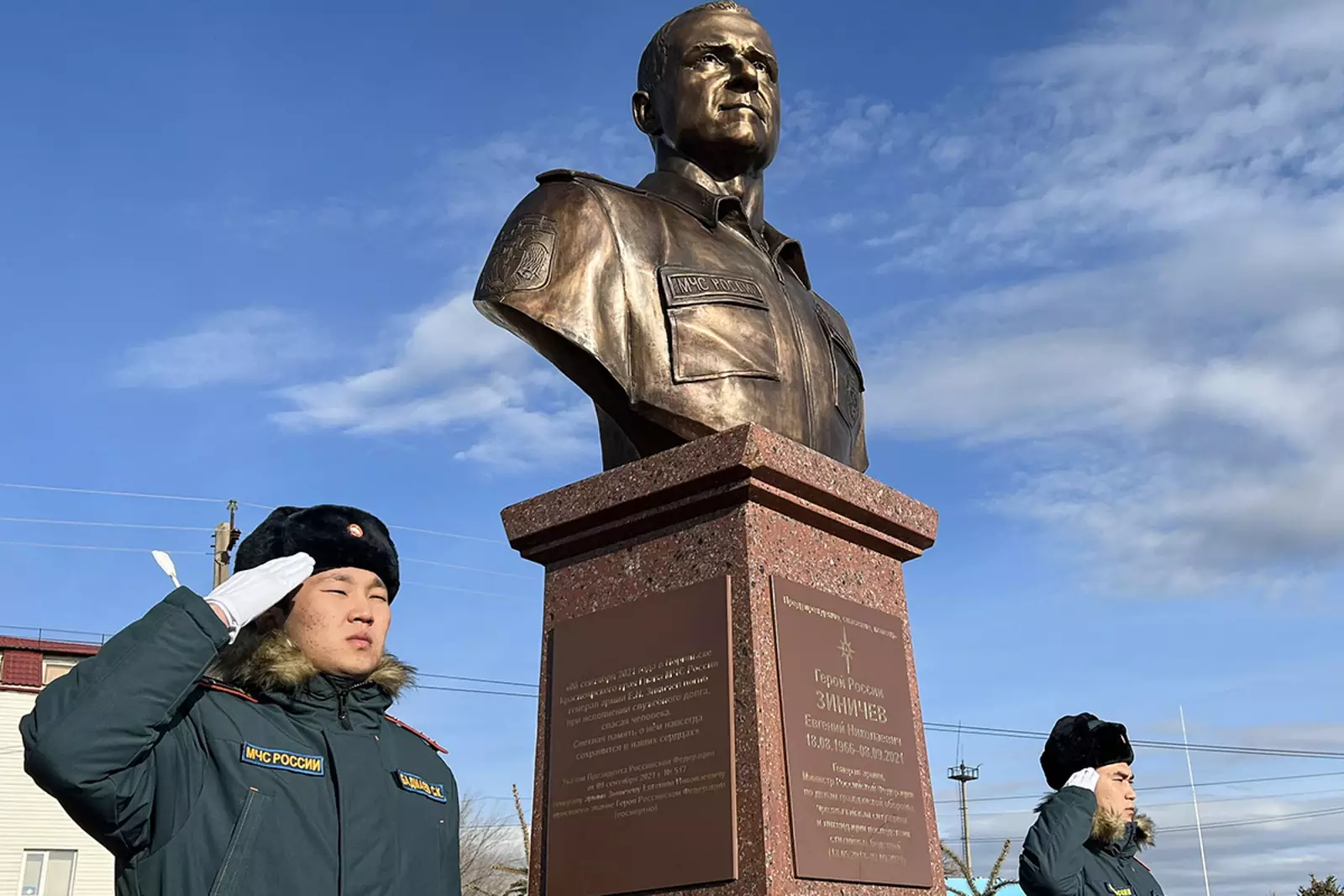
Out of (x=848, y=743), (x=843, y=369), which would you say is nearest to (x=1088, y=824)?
(x=848, y=743)

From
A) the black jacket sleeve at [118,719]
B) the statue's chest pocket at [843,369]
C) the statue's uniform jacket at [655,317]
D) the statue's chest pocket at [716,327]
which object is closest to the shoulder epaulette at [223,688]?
the black jacket sleeve at [118,719]

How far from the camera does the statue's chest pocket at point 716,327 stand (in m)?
4.80

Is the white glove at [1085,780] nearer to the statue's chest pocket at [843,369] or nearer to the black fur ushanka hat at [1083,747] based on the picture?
the black fur ushanka hat at [1083,747]

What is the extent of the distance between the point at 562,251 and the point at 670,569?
1272mm

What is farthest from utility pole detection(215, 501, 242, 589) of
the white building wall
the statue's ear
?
the statue's ear

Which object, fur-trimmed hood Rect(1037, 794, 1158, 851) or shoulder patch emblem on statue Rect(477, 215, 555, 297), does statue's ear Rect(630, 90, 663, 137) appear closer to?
shoulder patch emblem on statue Rect(477, 215, 555, 297)

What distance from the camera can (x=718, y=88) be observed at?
548 cm

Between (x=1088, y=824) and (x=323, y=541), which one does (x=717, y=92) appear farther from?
(x=1088, y=824)

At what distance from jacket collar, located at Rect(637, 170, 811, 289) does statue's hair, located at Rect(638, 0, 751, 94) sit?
1.30 ft

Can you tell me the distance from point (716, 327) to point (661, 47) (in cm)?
144

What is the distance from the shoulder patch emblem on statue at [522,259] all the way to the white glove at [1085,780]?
3193 mm

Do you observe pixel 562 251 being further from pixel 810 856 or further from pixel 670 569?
pixel 810 856

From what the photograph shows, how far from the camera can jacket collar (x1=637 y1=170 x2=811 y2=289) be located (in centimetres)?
533

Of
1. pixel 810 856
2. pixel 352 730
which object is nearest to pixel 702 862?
pixel 810 856
